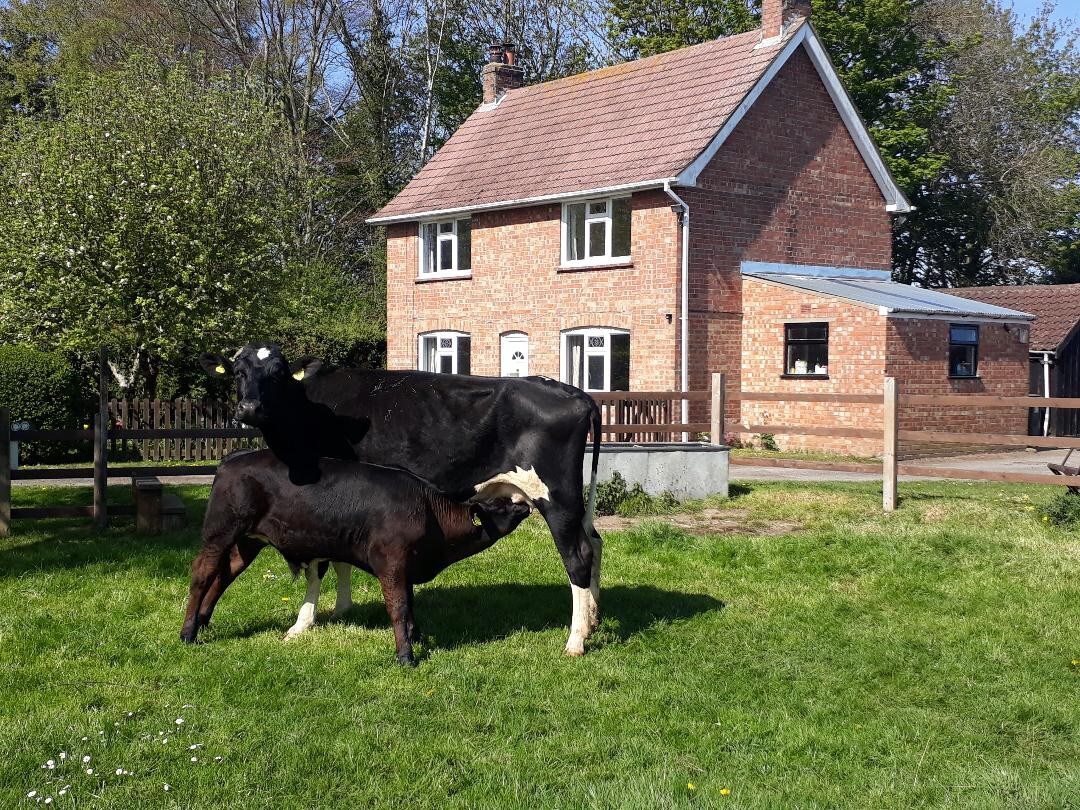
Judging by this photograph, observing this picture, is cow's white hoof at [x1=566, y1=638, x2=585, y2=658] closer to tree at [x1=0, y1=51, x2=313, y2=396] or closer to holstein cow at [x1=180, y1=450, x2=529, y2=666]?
holstein cow at [x1=180, y1=450, x2=529, y2=666]

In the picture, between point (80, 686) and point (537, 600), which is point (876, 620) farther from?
point (80, 686)

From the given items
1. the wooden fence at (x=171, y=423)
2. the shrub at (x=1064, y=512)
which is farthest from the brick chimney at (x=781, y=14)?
the shrub at (x=1064, y=512)

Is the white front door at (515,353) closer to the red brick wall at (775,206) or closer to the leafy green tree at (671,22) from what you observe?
the red brick wall at (775,206)

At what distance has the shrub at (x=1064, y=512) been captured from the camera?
495 inches

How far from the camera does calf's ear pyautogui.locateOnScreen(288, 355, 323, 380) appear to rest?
8.15 meters

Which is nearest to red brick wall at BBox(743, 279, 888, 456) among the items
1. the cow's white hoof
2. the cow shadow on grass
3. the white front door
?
the white front door

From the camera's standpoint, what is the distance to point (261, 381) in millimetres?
7766

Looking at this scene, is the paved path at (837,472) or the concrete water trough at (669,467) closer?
the concrete water trough at (669,467)

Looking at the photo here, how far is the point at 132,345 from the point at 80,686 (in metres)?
17.9

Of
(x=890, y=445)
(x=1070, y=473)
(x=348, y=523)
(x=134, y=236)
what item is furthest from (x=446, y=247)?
(x=348, y=523)

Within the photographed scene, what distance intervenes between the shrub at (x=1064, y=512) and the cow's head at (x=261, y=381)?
851 cm

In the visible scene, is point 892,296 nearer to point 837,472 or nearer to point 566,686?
point 837,472

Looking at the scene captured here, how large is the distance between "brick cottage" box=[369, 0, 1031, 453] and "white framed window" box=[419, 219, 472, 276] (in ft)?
0.31

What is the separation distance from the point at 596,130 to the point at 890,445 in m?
15.2
